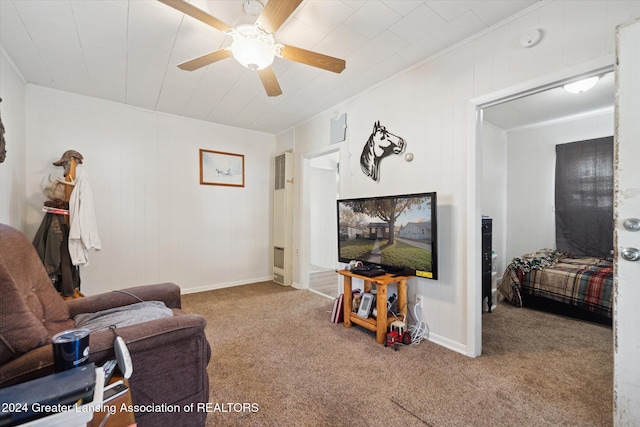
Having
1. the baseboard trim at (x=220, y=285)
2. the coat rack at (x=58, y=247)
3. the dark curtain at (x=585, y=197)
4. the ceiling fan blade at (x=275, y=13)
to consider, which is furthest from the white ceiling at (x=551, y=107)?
the coat rack at (x=58, y=247)

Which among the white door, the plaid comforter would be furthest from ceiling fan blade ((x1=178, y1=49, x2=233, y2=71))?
the plaid comforter

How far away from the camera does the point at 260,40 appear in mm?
1769

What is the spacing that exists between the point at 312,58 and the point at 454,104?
1.26 metres

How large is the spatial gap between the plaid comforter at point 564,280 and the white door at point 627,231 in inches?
78.7

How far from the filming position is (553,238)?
4176 mm

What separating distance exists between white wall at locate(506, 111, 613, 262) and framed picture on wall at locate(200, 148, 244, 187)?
4.41m

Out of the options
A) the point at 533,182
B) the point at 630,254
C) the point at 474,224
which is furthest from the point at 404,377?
the point at 533,182

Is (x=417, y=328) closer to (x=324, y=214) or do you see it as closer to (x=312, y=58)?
(x=312, y=58)

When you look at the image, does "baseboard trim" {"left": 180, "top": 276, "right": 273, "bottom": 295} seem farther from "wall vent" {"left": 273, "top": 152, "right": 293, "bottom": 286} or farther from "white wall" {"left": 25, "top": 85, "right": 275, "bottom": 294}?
"wall vent" {"left": 273, "top": 152, "right": 293, "bottom": 286}

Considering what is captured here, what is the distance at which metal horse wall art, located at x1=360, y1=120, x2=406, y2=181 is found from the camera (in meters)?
2.81

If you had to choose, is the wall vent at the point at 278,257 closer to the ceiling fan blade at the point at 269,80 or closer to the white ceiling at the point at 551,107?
the ceiling fan blade at the point at 269,80

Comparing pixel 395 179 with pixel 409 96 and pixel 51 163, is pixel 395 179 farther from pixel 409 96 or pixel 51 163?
pixel 51 163

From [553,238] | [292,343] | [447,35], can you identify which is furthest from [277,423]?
[553,238]

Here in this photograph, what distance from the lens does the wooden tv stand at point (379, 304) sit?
2.43 metres
